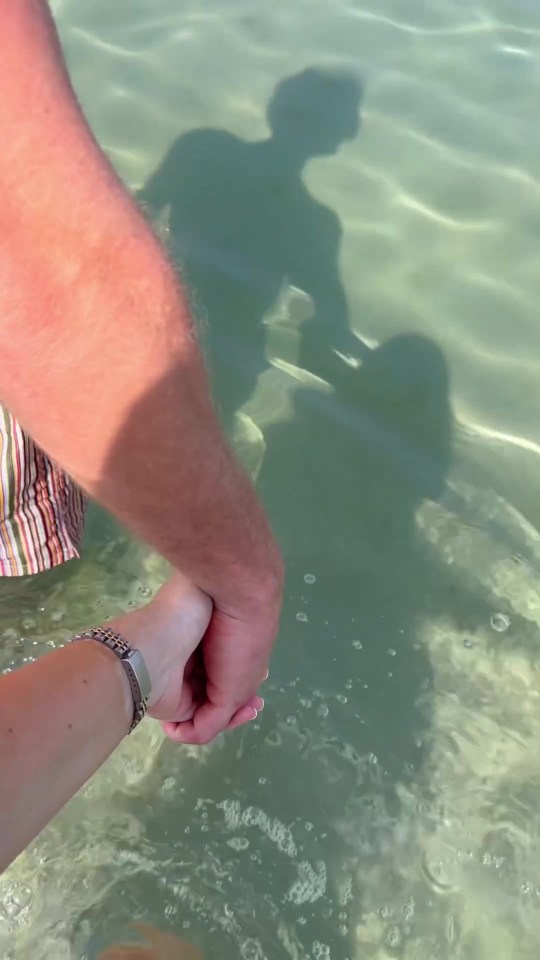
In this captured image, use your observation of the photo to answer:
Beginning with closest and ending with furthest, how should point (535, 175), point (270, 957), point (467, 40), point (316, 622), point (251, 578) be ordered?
point (251, 578), point (270, 957), point (316, 622), point (535, 175), point (467, 40)

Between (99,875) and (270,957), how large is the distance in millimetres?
392

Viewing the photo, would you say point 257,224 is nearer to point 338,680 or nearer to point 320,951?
point 338,680

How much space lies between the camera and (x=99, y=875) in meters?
1.87

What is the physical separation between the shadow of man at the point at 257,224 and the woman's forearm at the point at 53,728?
127 cm

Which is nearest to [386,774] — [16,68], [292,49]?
[16,68]

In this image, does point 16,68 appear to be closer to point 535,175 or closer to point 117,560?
point 117,560

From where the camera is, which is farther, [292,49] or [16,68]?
[292,49]

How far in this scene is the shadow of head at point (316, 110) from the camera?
334cm

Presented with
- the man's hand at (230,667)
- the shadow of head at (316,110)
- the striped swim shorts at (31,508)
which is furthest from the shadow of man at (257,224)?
the man's hand at (230,667)

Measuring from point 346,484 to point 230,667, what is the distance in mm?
1014

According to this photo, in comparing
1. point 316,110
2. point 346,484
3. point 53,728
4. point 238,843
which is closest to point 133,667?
point 53,728

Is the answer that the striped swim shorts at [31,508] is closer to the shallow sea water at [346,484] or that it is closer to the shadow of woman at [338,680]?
the shallow sea water at [346,484]

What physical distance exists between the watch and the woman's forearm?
0.02m

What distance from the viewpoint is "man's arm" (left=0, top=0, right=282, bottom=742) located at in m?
1.12
